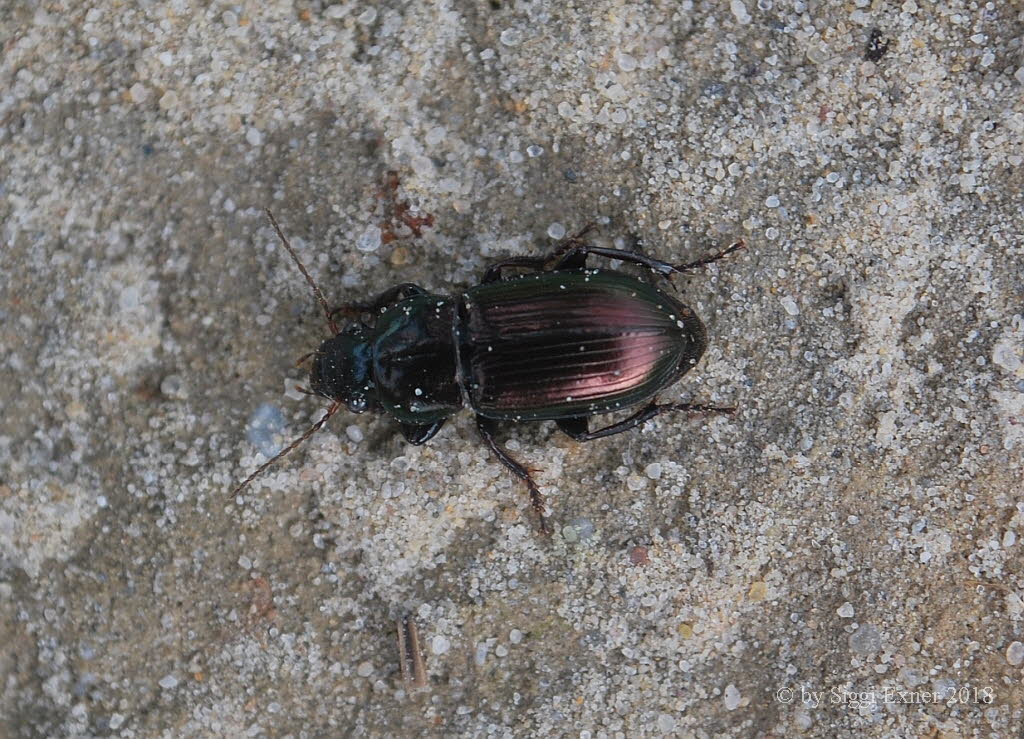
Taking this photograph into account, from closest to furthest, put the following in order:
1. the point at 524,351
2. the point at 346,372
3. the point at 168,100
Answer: the point at 524,351
the point at 346,372
the point at 168,100

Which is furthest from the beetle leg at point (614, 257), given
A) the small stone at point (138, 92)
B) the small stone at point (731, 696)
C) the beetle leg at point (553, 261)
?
the small stone at point (138, 92)

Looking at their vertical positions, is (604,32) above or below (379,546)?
above

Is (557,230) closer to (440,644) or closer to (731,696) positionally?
(440,644)

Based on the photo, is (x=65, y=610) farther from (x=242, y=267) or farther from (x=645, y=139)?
(x=645, y=139)

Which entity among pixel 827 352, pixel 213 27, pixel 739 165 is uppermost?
pixel 213 27

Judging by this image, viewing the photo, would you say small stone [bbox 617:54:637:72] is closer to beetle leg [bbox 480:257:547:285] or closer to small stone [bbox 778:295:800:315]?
beetle leg [bbox 480:257:547:285]

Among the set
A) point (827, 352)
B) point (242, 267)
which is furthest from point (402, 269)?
point (827, 352)

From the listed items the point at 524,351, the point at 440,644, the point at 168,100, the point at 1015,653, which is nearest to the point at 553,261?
the point at 524,351
